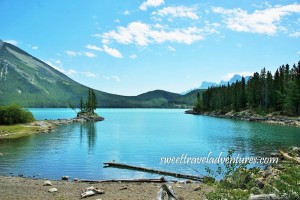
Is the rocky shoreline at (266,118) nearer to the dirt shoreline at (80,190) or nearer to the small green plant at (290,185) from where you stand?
the dirt shoreline at (80,190)

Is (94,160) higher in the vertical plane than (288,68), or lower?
lower

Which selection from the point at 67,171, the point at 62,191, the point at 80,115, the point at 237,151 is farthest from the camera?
the point at 80,115

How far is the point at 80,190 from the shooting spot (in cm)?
2517

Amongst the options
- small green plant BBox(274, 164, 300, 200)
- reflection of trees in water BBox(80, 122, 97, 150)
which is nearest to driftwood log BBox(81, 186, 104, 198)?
small green plant BBox(274, 164, 300, 200)

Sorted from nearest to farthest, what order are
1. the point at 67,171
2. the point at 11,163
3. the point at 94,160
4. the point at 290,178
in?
the point at 290,178 < the point at 67,171 < the point at 11,163 < the point at 94,160

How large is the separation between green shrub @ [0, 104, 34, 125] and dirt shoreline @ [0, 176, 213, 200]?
62.3 metres

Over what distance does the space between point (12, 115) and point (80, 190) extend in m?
70.8

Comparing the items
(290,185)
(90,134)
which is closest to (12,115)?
(90,134)

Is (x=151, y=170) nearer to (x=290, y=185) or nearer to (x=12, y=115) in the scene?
(x=290, y=185)

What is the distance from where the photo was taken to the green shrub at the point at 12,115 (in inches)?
3398

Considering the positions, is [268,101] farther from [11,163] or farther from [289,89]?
[11,163]

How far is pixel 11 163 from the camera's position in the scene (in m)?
39.6

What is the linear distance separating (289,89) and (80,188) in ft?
332

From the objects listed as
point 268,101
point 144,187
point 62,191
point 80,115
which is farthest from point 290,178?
point 80,115
